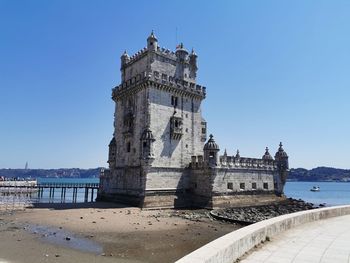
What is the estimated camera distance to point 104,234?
913 inches

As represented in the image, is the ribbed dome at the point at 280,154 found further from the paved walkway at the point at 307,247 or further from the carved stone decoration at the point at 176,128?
the paved walkway at the point at 307,247

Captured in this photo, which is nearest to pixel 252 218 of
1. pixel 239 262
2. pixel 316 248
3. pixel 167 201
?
pixel 167 201

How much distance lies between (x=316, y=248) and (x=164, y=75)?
32.0 m

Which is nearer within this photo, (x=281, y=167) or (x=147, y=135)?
(x=147, y=135)

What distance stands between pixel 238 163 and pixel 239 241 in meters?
32.9

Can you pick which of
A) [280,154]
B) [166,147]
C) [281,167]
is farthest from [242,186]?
[166,147]

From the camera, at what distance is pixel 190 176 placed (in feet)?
133

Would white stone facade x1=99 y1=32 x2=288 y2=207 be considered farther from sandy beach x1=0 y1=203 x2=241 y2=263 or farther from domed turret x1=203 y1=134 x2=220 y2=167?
sandy beach x1=0 y1=203 x2=241 y2=263

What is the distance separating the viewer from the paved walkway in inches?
353

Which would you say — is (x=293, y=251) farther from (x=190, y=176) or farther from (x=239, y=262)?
(x=190, y=176)

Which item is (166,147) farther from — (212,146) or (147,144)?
(212,146)

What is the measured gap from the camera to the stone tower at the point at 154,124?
122 ft

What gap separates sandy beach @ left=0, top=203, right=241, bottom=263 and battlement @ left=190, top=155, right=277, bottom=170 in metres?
7.10

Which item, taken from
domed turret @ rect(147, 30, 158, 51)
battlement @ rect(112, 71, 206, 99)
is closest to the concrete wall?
battlement @ rect(112, 71, 206, 99)
